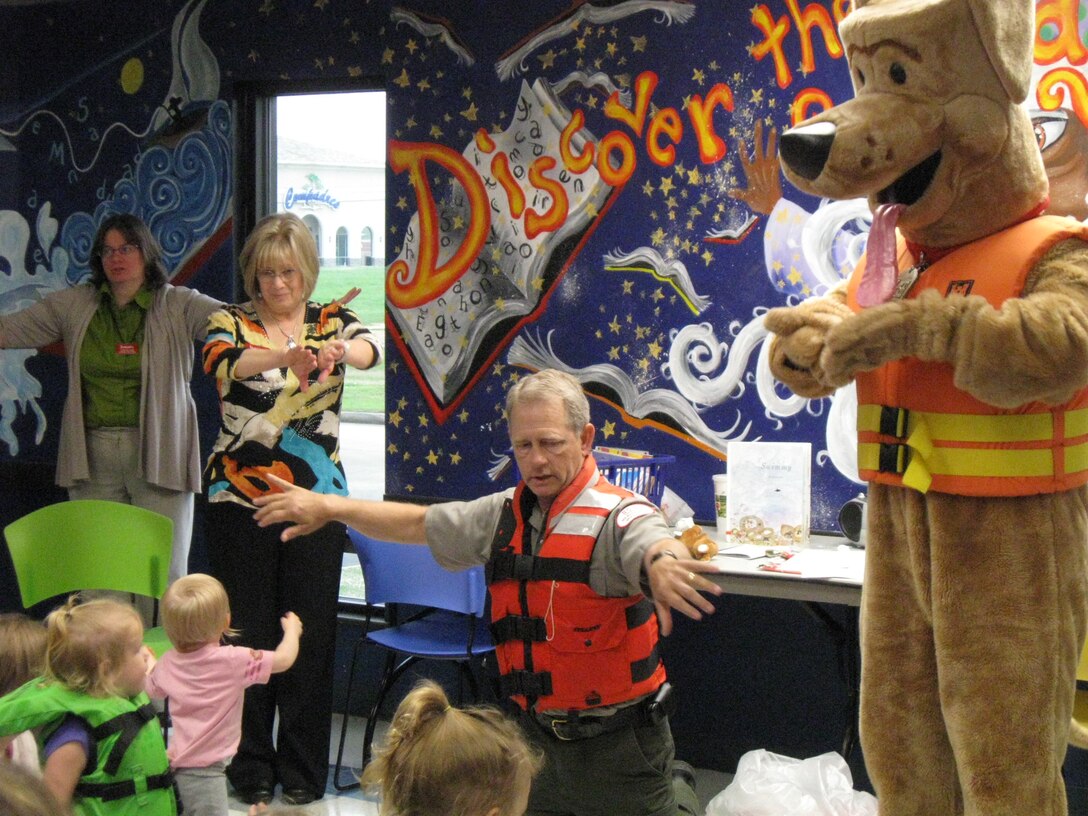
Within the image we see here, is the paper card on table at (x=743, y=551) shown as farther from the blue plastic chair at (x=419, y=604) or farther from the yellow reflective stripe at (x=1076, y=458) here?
the yellow reflective stripe at (x=1076, y=458)

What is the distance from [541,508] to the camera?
110 inches

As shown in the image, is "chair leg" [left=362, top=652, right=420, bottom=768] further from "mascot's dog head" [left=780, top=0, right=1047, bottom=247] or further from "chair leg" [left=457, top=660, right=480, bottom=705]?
"mascot's dog head" [left=780, top=0, right=1047, bottom=247]

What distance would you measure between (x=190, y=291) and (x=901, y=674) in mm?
3111

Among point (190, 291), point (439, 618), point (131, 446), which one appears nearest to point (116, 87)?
point (190, 291)

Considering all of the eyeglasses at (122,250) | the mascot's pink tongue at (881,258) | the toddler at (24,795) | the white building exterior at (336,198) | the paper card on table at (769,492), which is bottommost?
the paper card on table at (769,492)

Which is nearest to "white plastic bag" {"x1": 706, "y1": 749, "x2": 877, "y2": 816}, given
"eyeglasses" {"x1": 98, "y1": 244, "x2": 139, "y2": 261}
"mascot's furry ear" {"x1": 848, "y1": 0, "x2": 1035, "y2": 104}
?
"mascot's furry ear" {"x1": 848, "y1": 0, "x2": 1035, "y2": 104}

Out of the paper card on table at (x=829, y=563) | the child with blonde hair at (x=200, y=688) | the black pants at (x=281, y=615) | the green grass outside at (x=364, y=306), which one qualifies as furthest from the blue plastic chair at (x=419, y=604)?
the paper card on table at (x=829, y=563)

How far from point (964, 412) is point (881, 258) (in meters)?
0.32

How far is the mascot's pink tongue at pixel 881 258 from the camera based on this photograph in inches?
94.2

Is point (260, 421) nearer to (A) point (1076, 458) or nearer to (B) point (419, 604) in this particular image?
(B) point (419, 604)

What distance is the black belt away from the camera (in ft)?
8.86

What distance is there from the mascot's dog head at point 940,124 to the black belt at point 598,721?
1104mm

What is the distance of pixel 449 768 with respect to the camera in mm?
1990

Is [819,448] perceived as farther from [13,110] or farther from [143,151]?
[13,110]
